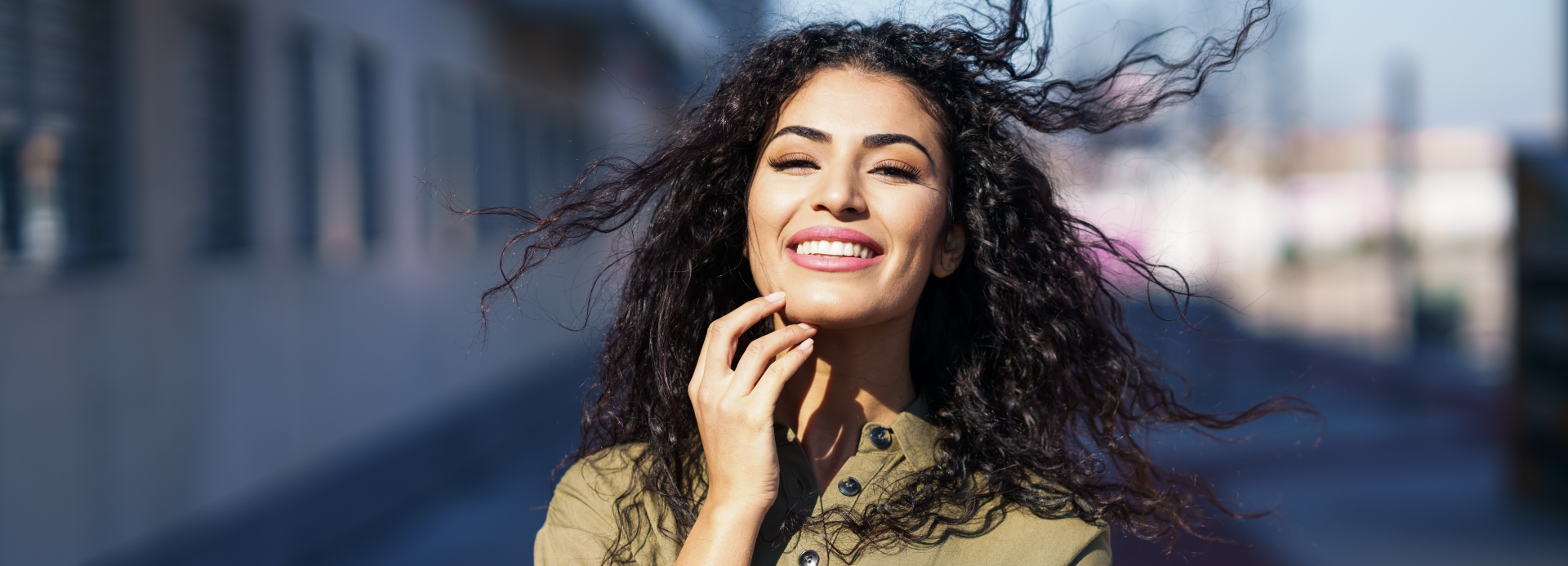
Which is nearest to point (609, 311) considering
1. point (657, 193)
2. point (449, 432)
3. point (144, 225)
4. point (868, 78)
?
point (657, 193)

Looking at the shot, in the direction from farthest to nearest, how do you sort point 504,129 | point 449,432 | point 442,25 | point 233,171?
point 504,129 < point 442,25 < point 449,432 < point 233,171

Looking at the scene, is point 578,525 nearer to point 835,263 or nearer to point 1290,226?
point 835,263

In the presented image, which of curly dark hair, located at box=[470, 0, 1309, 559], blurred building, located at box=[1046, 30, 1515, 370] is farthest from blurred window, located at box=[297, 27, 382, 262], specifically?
curly dark hair, located at box=[470, 0, 1309, 559]

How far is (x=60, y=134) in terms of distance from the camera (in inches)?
232

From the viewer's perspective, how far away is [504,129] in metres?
15.7

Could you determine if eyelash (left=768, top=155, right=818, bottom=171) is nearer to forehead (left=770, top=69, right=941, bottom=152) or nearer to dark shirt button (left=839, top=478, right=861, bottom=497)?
forehead (left=770, top=69, right=941, bottom=152)

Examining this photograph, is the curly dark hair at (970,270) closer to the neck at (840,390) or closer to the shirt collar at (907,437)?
the shirt collar at (907,437)

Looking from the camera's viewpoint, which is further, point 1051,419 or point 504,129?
point 504,129

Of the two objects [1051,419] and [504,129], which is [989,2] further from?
[504,129]

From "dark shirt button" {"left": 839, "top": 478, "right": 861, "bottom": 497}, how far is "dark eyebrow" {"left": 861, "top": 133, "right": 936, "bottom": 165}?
0.58m

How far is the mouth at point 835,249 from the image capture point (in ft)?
6.63

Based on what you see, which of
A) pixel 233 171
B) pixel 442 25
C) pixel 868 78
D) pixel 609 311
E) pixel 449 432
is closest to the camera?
pixel 868 78

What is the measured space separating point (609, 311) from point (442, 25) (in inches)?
424

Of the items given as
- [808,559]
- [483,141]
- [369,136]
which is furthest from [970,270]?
[483,141]
